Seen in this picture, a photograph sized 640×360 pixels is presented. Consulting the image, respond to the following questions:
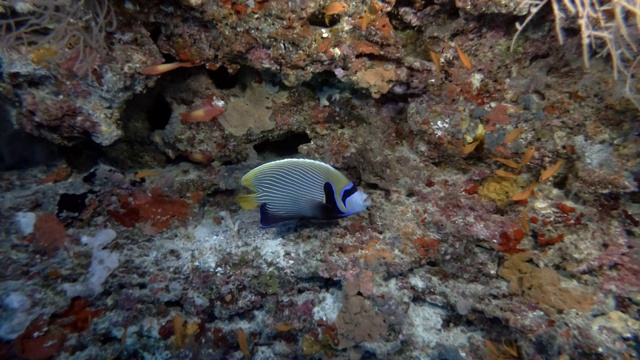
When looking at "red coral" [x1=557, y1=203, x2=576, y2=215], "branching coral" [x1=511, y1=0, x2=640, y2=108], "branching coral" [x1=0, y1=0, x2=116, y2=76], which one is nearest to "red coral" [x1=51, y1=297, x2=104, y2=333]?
"branching coral" [x1=0, y1=0, x2=116, y2=76]

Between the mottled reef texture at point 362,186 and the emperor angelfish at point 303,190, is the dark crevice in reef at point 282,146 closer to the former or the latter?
the mottled reef texture at point 362,186

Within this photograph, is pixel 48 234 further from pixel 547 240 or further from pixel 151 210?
pixel 547 240

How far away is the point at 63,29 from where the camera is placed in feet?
9.36

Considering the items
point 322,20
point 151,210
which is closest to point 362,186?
point 322,20

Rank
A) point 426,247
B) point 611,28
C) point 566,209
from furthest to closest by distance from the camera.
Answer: point 426,247
point 566,209
point 611,28

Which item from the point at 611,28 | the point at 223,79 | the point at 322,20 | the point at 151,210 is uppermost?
the point at 322,20

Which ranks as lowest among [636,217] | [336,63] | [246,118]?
[636,217]

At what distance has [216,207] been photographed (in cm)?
356

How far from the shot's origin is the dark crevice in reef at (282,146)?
3.80 meters

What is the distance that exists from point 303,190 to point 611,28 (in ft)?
8.13

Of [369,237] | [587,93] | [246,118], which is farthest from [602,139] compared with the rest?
[246,118]

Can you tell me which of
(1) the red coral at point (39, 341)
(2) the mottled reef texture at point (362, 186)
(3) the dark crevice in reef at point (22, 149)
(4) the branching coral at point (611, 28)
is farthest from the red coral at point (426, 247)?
(3) the dark crevice in reef at point (22, 149)

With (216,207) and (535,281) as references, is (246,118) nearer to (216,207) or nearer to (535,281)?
(216,207)

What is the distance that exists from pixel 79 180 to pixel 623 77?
481cm
